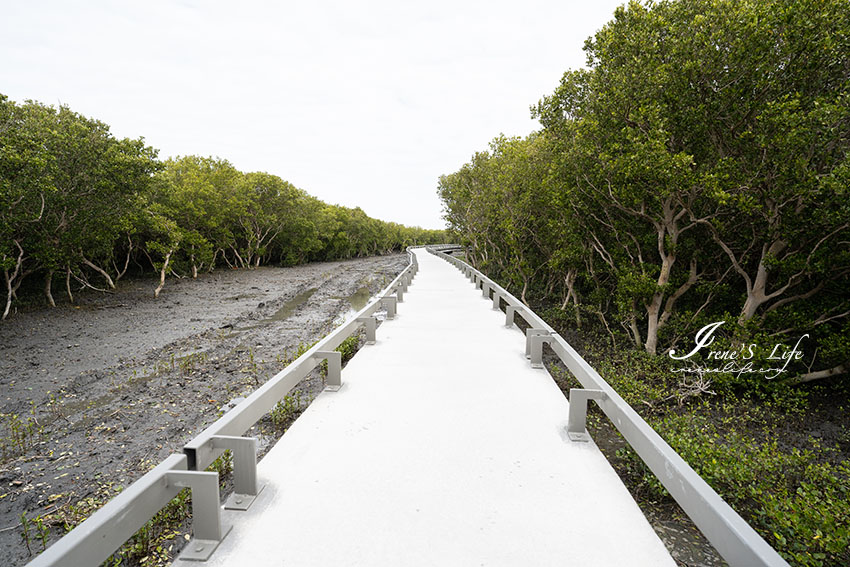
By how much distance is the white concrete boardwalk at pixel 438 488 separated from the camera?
93.3 inches

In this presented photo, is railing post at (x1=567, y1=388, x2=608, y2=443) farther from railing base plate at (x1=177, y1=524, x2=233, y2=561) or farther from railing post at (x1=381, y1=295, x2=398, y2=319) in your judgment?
railing post at (x1=381, y1=295, x2=398, y2=319)

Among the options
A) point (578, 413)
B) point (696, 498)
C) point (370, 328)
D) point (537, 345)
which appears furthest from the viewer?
point (370, 328)

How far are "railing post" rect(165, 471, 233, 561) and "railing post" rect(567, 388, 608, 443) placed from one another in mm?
2930

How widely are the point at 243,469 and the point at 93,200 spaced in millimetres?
19708

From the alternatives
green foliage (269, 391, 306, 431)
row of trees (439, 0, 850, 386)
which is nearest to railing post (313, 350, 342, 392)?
green foliage (269, 391, 306, 431)

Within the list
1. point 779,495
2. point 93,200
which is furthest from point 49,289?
point 779,495

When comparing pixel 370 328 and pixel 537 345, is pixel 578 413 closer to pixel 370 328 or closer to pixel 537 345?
pixel 537 345

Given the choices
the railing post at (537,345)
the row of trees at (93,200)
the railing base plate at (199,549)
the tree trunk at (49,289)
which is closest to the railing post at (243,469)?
the railing base plate at (199,549)

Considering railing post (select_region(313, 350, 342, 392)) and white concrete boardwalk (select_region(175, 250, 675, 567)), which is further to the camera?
railing post (select_region(313, 350, 342, 392))

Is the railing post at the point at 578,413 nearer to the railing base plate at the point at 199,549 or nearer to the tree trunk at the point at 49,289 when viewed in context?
the railing base plate at the point at 199,549

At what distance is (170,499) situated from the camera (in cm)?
226

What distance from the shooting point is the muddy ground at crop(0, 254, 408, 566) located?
5621 mm

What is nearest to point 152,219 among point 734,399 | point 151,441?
point 151,441

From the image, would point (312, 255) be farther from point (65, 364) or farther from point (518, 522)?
point (518, 522)
